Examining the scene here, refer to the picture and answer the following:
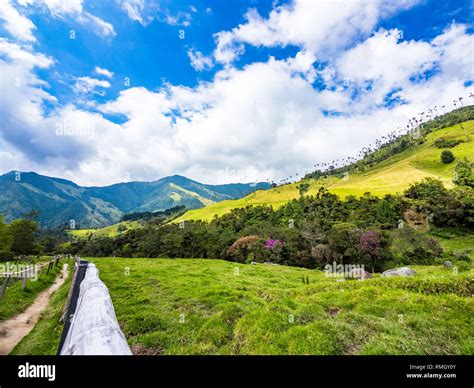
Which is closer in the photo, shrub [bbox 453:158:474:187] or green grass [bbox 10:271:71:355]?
green grass [bbox 10:271:71:355]

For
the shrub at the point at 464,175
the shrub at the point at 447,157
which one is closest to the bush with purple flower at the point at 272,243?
the shrub at the point at 464,175

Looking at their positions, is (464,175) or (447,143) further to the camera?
(447,143)

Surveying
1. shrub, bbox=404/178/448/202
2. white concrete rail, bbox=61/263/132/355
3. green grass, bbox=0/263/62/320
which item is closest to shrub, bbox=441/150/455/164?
shrub, bbox=404/178/448/202

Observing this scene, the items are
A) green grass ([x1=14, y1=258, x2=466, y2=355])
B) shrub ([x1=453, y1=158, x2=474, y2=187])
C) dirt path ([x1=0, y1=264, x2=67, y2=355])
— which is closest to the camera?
green grass ([x1=14, y1=258, x2=466, y2=355])

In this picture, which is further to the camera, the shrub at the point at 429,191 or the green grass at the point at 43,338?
the shrub at the point at 429,191

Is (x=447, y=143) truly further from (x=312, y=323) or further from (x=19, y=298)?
(x=19, y=298)

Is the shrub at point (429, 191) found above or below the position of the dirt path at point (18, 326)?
above

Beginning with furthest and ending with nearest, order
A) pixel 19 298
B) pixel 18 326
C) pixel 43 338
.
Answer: pixel 19 298, pixel 18 326, pixel 43 338

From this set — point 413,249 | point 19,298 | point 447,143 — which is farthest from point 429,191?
point 447,143

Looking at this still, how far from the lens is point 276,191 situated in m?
169

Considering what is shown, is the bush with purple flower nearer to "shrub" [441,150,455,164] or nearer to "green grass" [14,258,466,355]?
"green grass" [14,258,466,355]

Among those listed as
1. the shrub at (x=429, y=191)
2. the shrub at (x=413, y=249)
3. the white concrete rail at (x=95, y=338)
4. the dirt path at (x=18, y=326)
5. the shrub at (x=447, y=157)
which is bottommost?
the shrub at (x=413, y=249)

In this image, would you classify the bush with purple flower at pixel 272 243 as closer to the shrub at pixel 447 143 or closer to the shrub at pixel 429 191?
the shrub at pixel 429 191
